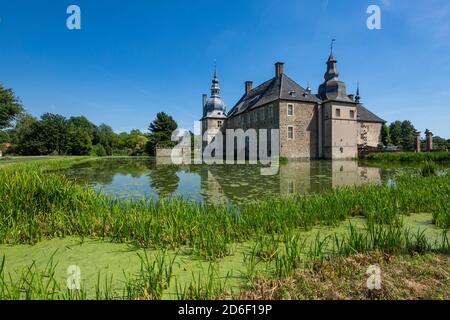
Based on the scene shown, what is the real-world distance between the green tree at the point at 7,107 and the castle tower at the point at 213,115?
82.8 ft

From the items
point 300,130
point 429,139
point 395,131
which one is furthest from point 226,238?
point 395,131

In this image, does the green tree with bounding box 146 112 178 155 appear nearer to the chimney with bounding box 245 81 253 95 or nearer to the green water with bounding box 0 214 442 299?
the chimney with bounding box 245 81 253 95

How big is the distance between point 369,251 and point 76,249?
3.70m

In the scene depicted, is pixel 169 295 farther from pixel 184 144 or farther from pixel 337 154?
pixel 184 144

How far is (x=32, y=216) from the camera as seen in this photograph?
4.09 m

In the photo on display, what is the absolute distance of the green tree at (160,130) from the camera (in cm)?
4422

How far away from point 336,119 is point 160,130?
3171 centimetres

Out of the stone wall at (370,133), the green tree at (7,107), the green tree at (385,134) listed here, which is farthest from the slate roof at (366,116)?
the green tree at (7,107)

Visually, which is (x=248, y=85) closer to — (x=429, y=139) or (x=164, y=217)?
(x=429, y=139)

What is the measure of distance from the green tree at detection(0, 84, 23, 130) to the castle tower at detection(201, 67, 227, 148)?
25.3 metres

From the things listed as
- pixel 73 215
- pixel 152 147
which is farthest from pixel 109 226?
pixel 152 147

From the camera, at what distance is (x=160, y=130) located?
45531mm
